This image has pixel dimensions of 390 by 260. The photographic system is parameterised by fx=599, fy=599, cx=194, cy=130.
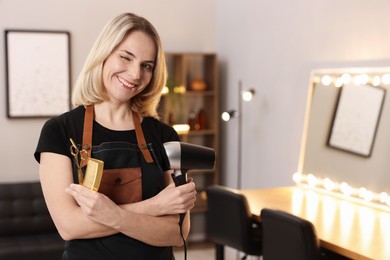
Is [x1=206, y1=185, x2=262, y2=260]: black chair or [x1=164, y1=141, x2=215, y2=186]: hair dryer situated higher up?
[x1=164, y1=141, x2=215, y2=186]: hair dryer

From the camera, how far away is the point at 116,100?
1.67 m

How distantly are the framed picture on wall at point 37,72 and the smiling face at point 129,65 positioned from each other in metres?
3.60

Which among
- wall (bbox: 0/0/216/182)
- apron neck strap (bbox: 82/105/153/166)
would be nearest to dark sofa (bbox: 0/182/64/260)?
wall (bbox: 0/0/216/182)

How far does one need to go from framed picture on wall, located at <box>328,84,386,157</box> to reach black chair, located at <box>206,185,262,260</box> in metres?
0.76

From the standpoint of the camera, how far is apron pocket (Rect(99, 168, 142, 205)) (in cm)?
160

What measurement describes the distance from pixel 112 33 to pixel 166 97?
3.77 metres

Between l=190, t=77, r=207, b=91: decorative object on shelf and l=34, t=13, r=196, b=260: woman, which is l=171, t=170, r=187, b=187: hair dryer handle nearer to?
l=34, t=13, r=196, b=260: woman

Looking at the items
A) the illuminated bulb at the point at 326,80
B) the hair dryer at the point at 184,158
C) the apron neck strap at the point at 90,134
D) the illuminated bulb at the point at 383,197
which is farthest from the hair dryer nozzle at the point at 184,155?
the illuminated bulb at the point at 326,80

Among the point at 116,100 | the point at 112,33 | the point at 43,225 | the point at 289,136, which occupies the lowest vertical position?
the point at 43,225

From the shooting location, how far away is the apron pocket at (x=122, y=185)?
160 cm

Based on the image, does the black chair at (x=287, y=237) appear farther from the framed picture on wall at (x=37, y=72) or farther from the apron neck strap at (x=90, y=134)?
the framed picture on wall at (x=37, y=72)

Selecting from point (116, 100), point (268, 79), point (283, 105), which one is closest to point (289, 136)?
point (283, 105)

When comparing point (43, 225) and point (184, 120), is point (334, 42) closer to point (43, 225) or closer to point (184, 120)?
point (184, 120)

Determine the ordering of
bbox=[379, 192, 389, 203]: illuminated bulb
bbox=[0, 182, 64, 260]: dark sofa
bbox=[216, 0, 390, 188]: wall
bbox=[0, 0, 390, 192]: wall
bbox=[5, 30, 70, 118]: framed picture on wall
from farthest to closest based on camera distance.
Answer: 1. bbox=[5, 30, 70, 118]: framed picture on wall
2. bbox=[0, 182, 64, 260]: dark sofa
3. bbox=[0, 0, 390, 192]: wall
4. bbox=[216, 0, 390, 188]: wall
5. bbox=[379, 192, 389, 203]: illuminated bulb
